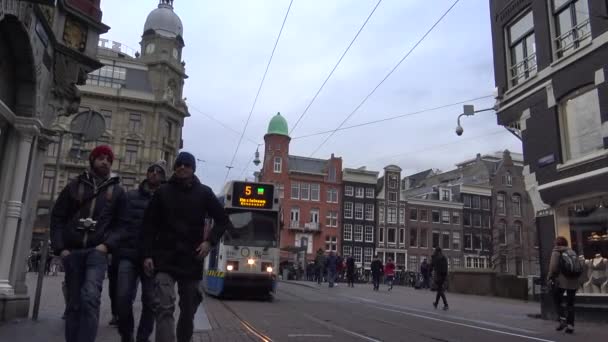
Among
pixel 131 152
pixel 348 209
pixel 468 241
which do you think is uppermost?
pixel 131 152

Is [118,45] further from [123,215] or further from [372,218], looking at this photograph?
[123,215]

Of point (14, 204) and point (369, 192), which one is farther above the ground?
point (369, 192)

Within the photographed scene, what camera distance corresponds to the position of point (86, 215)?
4684mm

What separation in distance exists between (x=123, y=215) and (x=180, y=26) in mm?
57432

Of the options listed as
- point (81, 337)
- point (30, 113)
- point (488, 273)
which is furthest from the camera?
point (488, 273)

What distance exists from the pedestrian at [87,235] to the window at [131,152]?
49.5m

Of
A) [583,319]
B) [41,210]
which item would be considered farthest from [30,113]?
[41,210]

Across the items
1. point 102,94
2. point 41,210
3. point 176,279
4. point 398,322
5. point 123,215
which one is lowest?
point 398,322

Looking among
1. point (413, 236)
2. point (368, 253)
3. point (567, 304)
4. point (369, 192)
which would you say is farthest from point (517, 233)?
point (567, 304)

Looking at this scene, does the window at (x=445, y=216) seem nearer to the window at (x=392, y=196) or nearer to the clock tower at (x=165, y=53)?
the window at (x=392, y=196)

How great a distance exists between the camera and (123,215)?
4953 millimetres

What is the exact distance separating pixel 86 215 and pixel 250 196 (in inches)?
393

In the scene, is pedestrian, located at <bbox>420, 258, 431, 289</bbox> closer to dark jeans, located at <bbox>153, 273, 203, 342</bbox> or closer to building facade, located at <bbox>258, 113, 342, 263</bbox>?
dark jeans, located at <bbox>153, 273, 203, 342</bbox>

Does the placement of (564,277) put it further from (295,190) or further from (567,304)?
(295,190)
